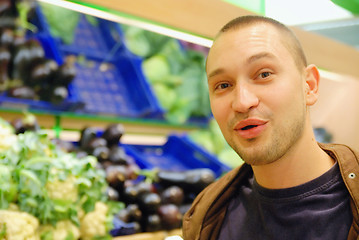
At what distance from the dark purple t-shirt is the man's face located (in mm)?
Result: 150

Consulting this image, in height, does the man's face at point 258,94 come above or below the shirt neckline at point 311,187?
above

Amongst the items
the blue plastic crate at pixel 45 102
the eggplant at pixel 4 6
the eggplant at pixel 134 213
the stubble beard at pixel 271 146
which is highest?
the eggplant at pixel 4 6

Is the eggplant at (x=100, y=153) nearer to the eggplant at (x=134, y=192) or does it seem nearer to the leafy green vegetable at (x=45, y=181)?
the eggplant at (x=134, y=192)

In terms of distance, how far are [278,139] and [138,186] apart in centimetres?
132

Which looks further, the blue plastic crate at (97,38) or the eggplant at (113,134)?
the blue plastic crate at (97,38)

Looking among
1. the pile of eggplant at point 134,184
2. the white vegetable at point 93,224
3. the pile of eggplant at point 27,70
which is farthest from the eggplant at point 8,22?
the white vegetable at point 93,224

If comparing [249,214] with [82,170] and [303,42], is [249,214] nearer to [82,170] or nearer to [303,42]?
[82,170]

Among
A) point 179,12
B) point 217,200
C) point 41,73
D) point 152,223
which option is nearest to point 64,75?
point 41,73

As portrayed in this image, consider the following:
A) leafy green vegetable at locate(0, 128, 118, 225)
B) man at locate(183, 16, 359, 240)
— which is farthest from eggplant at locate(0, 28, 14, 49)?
man at locate(183, 16, 359, 240)

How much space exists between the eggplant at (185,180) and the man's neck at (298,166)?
131 centimetres

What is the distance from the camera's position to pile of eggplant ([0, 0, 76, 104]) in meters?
2.42

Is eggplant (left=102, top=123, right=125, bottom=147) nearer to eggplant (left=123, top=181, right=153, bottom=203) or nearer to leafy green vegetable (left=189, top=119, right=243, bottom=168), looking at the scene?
eggplant (left=123, top=181, right=153, bottom=203)

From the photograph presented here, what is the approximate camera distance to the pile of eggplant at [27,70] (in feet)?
7.94

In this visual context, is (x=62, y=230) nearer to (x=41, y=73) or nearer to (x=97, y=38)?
(x=41, y=73)
